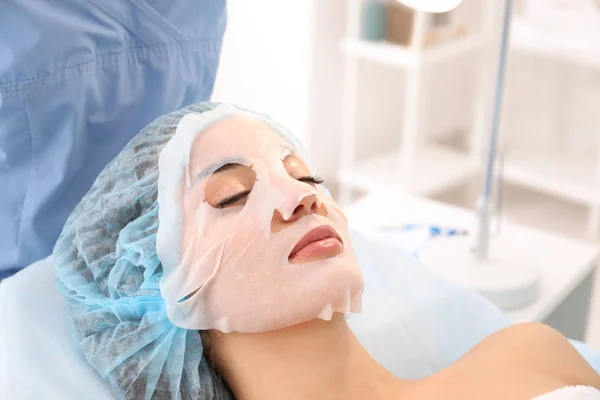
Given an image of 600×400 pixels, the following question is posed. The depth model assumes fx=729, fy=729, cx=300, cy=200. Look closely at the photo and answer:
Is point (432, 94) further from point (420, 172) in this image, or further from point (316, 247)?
point (316, 247)

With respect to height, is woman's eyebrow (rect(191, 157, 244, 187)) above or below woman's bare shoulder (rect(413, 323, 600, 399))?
above

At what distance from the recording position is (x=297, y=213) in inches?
34.8

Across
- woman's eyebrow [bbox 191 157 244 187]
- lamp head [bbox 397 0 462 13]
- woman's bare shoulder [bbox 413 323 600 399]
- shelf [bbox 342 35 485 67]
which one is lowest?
woman's bare shoulder [bbox 413 323 600 399]

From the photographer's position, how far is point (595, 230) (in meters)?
2.53

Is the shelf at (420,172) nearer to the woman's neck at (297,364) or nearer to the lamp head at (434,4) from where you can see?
the lamp head at (434,4)

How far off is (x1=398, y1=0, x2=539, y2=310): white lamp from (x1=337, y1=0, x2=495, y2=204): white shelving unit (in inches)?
31.8

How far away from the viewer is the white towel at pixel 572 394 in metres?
0.87

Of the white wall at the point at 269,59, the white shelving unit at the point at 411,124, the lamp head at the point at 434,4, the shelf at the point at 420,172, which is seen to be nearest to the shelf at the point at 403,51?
the white shelving unit at the point at 411,124

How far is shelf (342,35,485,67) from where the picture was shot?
2.23m

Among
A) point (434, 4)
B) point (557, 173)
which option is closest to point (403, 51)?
point (557, 173)

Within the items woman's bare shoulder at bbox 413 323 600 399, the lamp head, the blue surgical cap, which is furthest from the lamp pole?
the blue surgical cap

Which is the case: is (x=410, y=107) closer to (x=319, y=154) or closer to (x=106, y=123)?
(x=319, y=154)

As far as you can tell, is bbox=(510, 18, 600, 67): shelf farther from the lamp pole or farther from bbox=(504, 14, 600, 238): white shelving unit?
the lamp pole

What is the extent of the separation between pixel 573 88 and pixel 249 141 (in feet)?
7.02
